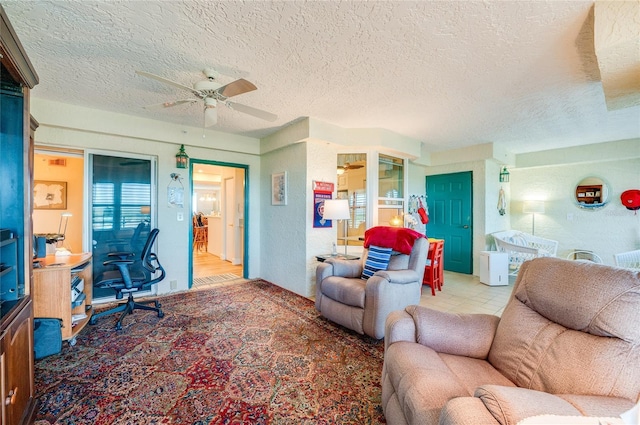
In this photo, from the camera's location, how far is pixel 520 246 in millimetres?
4770

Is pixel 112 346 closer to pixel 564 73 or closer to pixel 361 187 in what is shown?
pixel 361 187

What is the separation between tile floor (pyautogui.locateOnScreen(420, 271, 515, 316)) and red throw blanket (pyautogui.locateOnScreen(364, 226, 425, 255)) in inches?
46.4

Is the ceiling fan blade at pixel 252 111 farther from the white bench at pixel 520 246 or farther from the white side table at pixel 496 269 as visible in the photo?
the white bench at pixel 520 246

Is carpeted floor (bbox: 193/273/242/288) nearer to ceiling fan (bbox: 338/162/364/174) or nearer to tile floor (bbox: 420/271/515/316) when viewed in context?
ceiling fan (bbox: 338/162/364/174)

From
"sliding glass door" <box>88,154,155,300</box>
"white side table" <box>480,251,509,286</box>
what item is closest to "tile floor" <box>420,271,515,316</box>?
"white side table" <box>480,251,509,286</box>

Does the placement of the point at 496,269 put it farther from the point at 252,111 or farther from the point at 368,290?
the point at 252,111

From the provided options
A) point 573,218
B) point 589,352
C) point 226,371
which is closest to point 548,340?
point 589,352

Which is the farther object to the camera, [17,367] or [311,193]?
[311,193]

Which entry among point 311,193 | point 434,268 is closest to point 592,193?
point 434,268

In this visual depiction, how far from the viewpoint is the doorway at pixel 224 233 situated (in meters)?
4.74

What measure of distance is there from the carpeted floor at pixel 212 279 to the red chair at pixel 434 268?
3206 mm

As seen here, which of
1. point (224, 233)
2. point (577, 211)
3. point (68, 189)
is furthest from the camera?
point (224, 233)

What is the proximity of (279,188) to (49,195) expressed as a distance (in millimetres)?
3770

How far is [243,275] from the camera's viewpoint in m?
4.82
